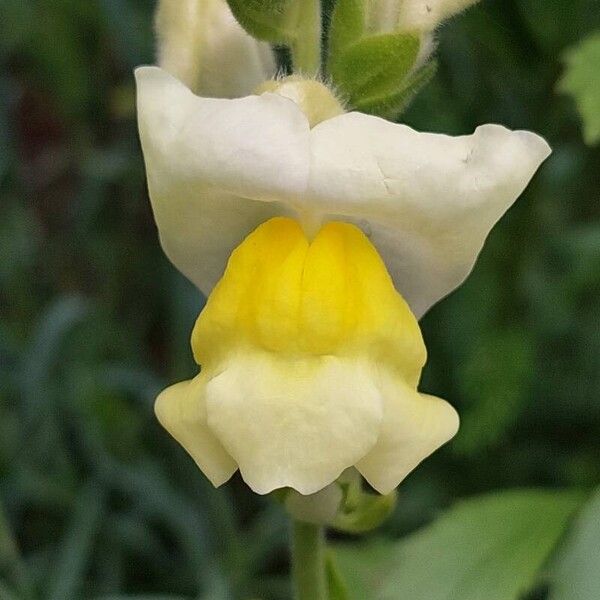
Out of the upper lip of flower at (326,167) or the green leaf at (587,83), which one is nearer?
the upper lip of flower at (326,167)

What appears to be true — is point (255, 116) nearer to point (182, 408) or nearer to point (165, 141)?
point (165, 141)

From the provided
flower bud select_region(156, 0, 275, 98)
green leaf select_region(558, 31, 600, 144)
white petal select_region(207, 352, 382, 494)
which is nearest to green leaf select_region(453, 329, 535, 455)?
green leaf select_region(558, 31, 600, 144)

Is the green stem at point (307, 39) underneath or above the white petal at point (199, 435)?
above

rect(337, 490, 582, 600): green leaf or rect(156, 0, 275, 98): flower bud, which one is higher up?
rect(156, 0, 275, 98): flower bud

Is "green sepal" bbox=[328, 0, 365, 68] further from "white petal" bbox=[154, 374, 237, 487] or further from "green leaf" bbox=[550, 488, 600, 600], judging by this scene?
"green leaf" bbox=[550, 488, 600, 600]

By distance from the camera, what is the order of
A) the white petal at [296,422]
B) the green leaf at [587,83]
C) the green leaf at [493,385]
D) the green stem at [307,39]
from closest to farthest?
1. the white petal at [296,422]
2. the green stem at [307,39]
3. the green leaf at [587,83]
4. the green leaf at [493,385]

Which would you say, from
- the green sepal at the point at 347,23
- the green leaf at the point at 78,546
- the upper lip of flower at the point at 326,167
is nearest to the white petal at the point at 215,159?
the upper lip of flower at the point at 326,167

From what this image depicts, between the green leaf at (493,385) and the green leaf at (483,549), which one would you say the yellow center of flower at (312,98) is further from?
the green leaf at (493,385)
